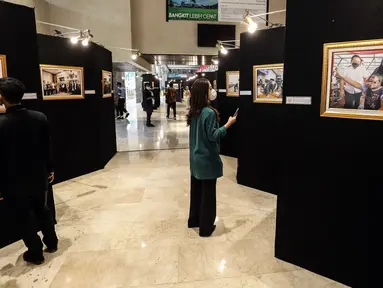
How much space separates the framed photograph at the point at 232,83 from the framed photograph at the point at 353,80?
15.6ft

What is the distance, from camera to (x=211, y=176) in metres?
3.10

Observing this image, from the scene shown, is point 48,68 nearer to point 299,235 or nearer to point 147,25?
point 299,235

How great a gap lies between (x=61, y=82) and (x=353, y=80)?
14.6ft

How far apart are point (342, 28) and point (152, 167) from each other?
4.68 metres

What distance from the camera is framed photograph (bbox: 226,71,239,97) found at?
707cm

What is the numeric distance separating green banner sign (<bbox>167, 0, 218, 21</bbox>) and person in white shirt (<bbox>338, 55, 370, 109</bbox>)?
22.4 ft

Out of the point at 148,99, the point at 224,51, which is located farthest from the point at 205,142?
the point at 148,99

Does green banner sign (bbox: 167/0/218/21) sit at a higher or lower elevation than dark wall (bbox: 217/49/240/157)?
higher

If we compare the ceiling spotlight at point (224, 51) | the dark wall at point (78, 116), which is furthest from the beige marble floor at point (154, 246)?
the ceiling spotlight at point (224, 51)

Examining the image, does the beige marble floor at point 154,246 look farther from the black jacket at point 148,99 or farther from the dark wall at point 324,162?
the black jacket at point 148,99

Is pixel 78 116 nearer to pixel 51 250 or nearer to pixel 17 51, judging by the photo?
pixel 17 51

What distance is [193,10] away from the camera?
8391 millimetres

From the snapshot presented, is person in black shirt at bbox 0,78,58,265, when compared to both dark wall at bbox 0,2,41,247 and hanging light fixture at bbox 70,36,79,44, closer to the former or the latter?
dark wall at bbox 0,2,41,247

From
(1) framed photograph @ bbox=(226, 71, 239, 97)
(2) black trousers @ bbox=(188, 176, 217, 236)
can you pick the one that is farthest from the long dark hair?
(1) framed photograph @ bbox=(226, 71, 239, 97)
